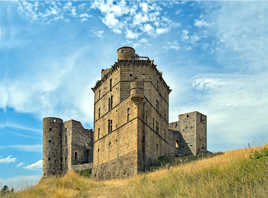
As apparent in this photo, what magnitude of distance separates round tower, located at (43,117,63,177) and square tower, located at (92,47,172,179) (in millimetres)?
12466

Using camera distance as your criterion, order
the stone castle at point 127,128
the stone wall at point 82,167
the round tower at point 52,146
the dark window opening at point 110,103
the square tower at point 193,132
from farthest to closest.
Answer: the round tower at point 52,146
the square tower at point 193,132
the stone wall at point 82,167
the dark window opening at point 110,103
the stone castle at point 127,128

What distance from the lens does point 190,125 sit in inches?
1896

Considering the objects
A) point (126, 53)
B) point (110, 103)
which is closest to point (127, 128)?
A: point (110, 103)

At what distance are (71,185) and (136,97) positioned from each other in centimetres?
1425

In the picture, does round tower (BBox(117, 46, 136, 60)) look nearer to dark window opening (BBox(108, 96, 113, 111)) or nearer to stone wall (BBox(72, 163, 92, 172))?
dark window opening (BBox(108, 96, 113, 111))

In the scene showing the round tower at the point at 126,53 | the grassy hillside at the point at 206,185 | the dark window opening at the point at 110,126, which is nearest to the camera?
the grassy hillside at the point at 206,185

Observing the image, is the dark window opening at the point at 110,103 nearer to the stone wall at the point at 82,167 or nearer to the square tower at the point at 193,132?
the stone wall at the point at 82,167

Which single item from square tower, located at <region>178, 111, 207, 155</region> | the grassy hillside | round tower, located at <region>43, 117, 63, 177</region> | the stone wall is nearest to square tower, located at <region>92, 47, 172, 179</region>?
the stone wall

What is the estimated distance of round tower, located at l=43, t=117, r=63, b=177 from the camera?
159ft

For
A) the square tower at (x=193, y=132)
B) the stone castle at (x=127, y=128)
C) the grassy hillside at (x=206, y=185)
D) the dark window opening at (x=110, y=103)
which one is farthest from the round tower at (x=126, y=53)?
the grassy hillside at (x=206, y=185)

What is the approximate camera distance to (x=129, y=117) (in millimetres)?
30469

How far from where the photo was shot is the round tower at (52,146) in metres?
48.4

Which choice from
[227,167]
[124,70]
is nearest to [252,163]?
[227,167]

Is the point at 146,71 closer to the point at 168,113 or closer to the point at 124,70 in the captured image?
the point at 124,70
